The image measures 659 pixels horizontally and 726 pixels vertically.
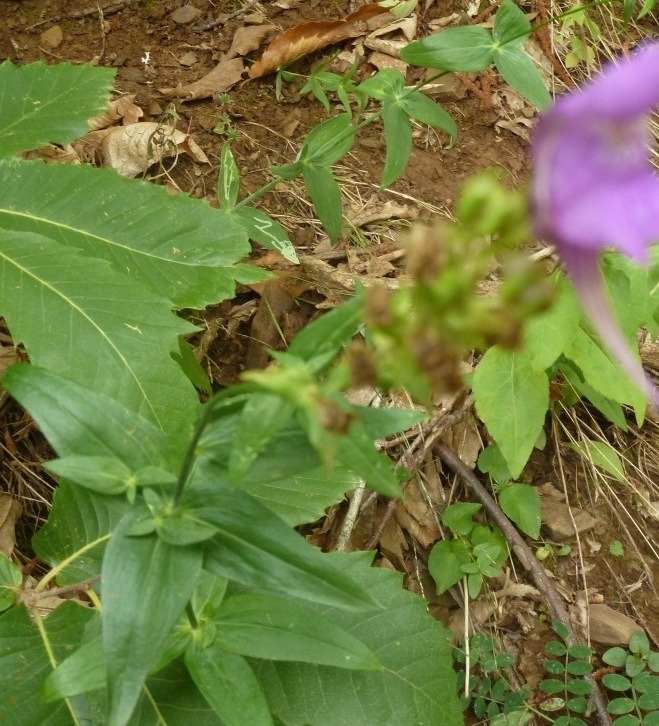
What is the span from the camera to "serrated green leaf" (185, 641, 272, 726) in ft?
5.89

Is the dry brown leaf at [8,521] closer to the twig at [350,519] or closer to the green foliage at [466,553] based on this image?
the twig at [350,519]

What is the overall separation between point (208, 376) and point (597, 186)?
2265mm

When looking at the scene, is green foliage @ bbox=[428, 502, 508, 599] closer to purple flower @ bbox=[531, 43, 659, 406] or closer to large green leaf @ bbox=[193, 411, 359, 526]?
large green leaf @ bbox=[193, 411, 359, 526]

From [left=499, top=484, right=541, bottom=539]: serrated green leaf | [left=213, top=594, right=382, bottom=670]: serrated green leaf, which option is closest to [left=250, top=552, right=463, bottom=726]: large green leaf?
[left=213, top=594, right=382, bottom=670]: serrated green leaf

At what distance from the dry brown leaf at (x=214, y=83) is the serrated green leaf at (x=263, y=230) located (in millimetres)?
1016

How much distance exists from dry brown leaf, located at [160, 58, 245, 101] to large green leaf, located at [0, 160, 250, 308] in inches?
55.1

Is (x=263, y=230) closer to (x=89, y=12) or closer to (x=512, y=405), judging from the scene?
(x=512, y=405)

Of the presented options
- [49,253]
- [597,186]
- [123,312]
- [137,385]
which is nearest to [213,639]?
[137,385]

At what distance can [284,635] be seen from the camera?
6.24ft

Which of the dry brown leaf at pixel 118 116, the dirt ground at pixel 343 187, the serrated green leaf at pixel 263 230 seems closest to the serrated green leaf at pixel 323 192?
the serrated green leaf at pixel 263 230

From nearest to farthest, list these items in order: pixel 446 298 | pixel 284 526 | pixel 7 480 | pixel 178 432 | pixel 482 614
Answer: pixel 446 298 → pixel 284 526 → pixel 178 432 → pixel 7 480 → pixel 482 614

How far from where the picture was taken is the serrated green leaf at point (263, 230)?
10.5 feet

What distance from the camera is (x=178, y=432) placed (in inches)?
87.4

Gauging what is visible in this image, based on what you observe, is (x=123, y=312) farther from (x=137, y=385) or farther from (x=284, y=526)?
(x=284, y=526)
